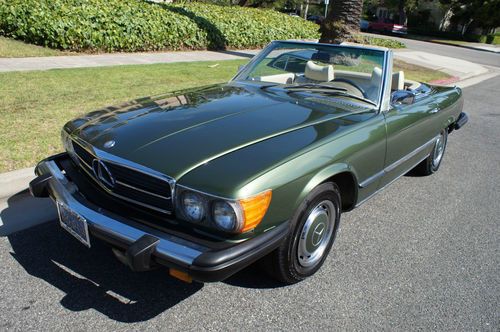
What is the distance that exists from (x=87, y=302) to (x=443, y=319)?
220cm

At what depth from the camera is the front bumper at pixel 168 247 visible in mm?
2281

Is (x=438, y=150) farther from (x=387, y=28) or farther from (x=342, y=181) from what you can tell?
(x=387, y=28)

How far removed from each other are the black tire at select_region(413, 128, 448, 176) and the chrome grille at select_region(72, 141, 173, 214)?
3.61 m

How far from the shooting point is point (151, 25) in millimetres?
12523

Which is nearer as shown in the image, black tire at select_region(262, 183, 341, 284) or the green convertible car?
the green convertible car

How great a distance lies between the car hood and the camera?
2.62 meters

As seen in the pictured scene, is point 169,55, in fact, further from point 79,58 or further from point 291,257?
point 291,257

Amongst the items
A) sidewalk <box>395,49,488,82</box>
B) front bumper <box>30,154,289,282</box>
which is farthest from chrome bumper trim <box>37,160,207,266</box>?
sidewalk <box>395,49,488,82</box>

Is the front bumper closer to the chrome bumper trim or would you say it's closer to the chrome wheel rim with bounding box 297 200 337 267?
the chrome bumper trim

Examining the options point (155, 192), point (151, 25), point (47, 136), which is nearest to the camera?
point (155, 192)

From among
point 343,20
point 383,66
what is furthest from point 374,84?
point 343,20

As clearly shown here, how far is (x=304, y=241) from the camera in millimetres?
2932

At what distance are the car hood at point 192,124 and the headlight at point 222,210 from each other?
0.52 feet

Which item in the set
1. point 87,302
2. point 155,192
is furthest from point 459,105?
point 87,302
